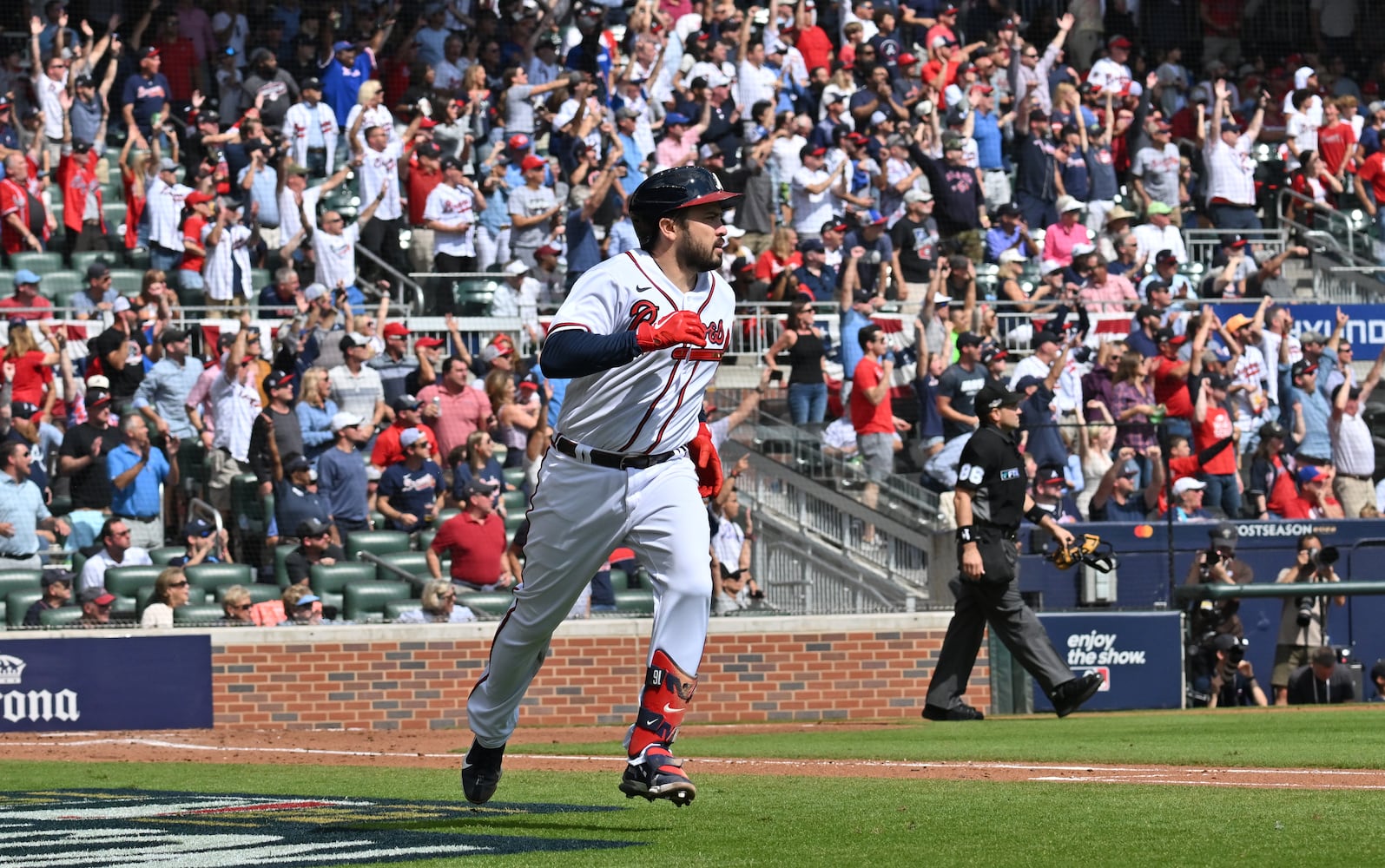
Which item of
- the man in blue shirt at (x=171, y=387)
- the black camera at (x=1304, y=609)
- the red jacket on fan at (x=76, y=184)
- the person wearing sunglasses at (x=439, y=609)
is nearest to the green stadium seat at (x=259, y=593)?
the person wearing sunglasses at (x=439, y=609)

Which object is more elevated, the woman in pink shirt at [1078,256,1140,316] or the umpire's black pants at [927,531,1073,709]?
the woman in pink shirt at [1078,256,1140,316]

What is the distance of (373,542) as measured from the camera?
15.4 m

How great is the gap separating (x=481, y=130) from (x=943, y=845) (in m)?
16.1

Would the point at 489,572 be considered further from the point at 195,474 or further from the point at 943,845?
the point at 943,845

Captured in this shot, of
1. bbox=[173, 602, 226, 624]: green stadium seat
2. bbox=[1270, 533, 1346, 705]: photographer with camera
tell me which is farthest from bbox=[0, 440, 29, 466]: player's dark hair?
bbox=[1270, 533, 1346, 705]: photographer with camera

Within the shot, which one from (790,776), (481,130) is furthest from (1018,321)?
(790,776)

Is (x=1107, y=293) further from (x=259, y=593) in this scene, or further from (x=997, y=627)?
(x=259, y=593)

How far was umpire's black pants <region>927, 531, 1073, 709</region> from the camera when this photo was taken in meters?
11.6

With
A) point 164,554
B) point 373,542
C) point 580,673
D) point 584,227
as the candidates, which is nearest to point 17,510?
point 164,554

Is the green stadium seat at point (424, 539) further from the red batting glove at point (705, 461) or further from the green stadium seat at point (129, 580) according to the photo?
the red batting glove at point (705, 461)

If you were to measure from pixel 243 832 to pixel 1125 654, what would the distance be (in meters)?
10.2

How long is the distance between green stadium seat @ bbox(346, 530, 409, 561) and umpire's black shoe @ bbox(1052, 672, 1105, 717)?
598 cm

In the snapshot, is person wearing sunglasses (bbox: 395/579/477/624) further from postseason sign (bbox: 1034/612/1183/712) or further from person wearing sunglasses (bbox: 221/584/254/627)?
postseason sign (bbox: 1034/612/1183/712)

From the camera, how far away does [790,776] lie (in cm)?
888
